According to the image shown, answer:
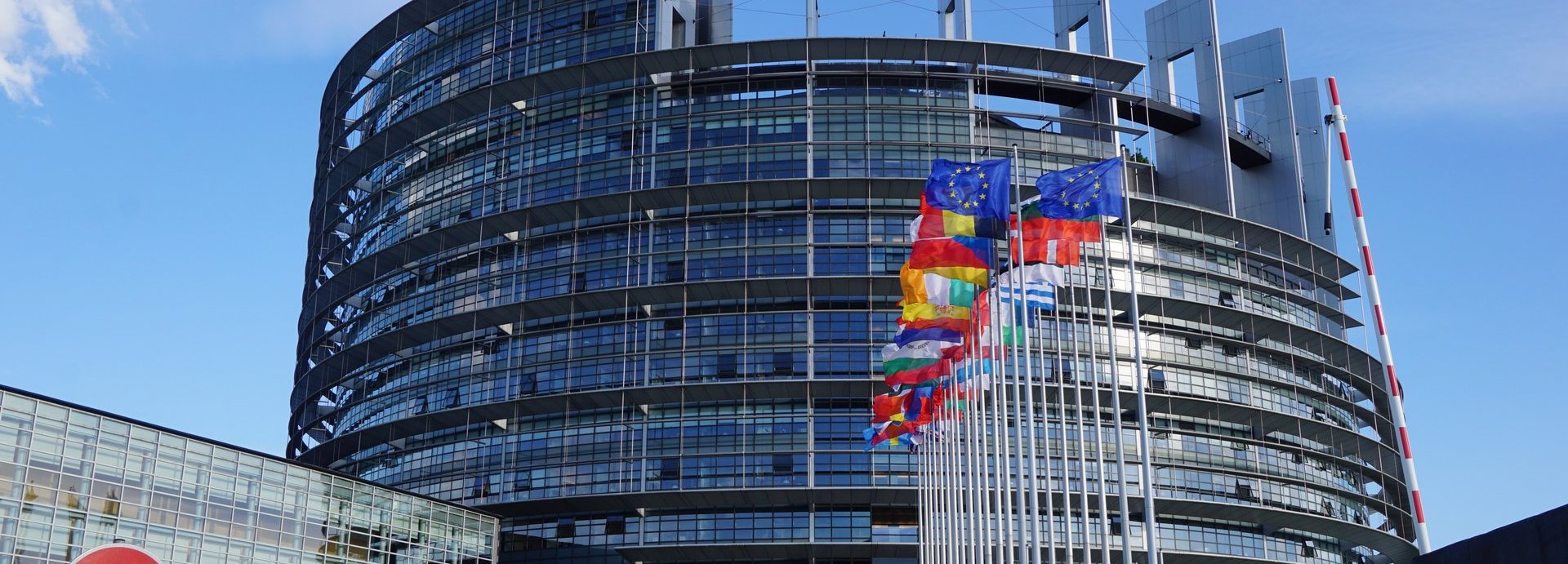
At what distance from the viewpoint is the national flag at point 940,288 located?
4472 cm

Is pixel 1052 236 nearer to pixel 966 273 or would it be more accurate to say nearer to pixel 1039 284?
pixel 1039 284

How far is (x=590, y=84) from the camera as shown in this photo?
8562 cm

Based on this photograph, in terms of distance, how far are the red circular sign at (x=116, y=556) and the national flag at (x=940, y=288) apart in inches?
1145

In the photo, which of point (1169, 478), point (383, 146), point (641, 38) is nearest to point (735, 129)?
point (641, 38)

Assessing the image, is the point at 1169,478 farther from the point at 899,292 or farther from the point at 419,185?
the point at 419,185

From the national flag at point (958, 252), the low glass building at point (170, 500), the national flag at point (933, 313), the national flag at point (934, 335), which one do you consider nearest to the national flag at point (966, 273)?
the national flag at point (958, 252)

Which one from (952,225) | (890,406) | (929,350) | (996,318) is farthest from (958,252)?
(890,406)

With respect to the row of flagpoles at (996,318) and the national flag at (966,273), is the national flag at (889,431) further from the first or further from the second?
the national flag at (966,273)

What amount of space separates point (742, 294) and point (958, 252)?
37529mm

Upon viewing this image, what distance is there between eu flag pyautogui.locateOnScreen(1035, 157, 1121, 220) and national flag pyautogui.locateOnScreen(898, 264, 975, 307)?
4555 mm

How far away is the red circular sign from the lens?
50.2 metres

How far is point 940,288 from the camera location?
45031 mm

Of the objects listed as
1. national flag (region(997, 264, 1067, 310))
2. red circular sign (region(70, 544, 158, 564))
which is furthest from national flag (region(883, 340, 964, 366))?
red circular sign (region(70, 544, 158, 564))

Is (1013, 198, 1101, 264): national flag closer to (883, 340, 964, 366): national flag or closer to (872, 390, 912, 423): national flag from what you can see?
(883, 340, 964, 366): national flag
